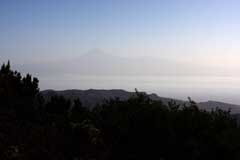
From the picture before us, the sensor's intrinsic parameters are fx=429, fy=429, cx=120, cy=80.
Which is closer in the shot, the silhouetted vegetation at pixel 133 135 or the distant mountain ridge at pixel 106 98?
the silhouetted vegetation at pixel 133 135

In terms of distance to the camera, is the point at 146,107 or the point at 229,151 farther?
the point at 146,107

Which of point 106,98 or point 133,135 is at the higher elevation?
point 133,135

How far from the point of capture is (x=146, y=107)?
12000 millimetres

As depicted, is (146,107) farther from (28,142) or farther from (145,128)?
(28,142)

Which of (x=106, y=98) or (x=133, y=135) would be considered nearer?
(x=133, y=135)

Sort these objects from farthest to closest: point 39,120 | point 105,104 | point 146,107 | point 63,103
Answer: point 63,103
point 39,120
point 105,104
point 146,107

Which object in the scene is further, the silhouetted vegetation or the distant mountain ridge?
the distant mountain ridge

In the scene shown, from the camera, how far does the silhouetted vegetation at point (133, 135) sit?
1041 centimetres

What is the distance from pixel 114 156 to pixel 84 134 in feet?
4.50

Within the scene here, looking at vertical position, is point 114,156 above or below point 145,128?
below

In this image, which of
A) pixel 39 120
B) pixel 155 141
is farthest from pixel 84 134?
pixel 39 120

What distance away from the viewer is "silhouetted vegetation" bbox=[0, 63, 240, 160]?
34.1 ft

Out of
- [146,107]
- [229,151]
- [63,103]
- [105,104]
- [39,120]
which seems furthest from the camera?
[63,103]

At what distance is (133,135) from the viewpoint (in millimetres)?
11141
